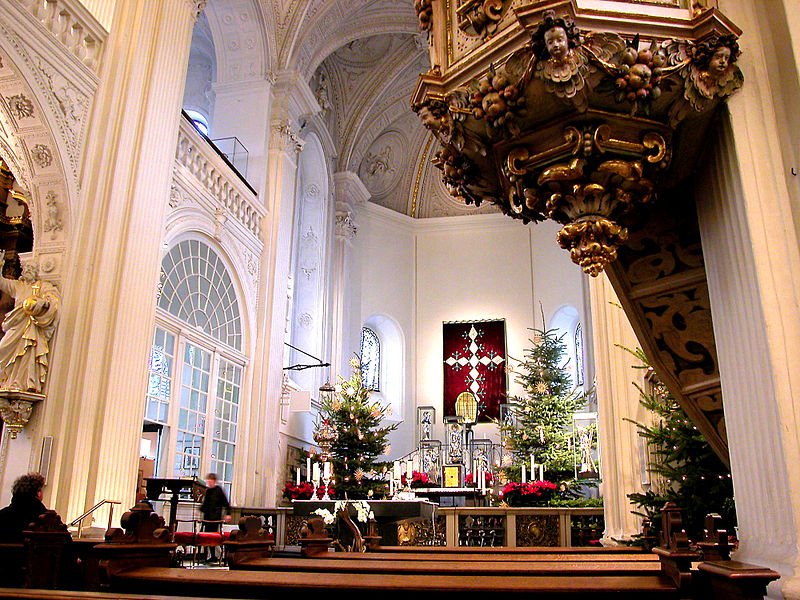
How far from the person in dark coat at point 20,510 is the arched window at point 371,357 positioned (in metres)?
13.4

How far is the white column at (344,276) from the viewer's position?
1652 centimetres

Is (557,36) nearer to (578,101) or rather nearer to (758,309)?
(578,101)

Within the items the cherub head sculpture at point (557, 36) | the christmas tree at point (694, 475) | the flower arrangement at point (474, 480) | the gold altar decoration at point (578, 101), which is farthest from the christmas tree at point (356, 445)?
the cherub head sculpture at point (557, 36)

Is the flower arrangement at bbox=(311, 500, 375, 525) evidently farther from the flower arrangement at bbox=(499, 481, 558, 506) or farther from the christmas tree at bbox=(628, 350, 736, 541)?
the christmas tree at bbox=(628, 350, 736, 541)

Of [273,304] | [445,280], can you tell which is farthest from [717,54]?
[445,280]

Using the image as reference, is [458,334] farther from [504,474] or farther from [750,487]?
[750,487]

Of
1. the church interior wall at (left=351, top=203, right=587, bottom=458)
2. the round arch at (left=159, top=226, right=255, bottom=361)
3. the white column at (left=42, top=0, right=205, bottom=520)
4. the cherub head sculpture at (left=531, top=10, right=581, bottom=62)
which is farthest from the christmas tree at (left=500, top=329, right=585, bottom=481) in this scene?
the cherub head sculpture at (left=531, top=10, right=581, bottom=62)

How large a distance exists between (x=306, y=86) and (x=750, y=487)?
12697 mm

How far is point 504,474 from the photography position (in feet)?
40.6

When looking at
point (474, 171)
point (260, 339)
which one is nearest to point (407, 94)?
point (260, 339)

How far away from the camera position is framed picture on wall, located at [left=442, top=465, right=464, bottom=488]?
12383 millimetres

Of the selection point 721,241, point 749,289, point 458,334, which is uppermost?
point 458,334

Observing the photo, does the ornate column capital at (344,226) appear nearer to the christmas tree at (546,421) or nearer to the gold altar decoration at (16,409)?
the christmas tree at (546,421)

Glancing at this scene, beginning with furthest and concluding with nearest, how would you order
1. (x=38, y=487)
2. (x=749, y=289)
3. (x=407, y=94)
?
(x=407, y=94) < (x=38, y=487) < (x=749, y=289)
